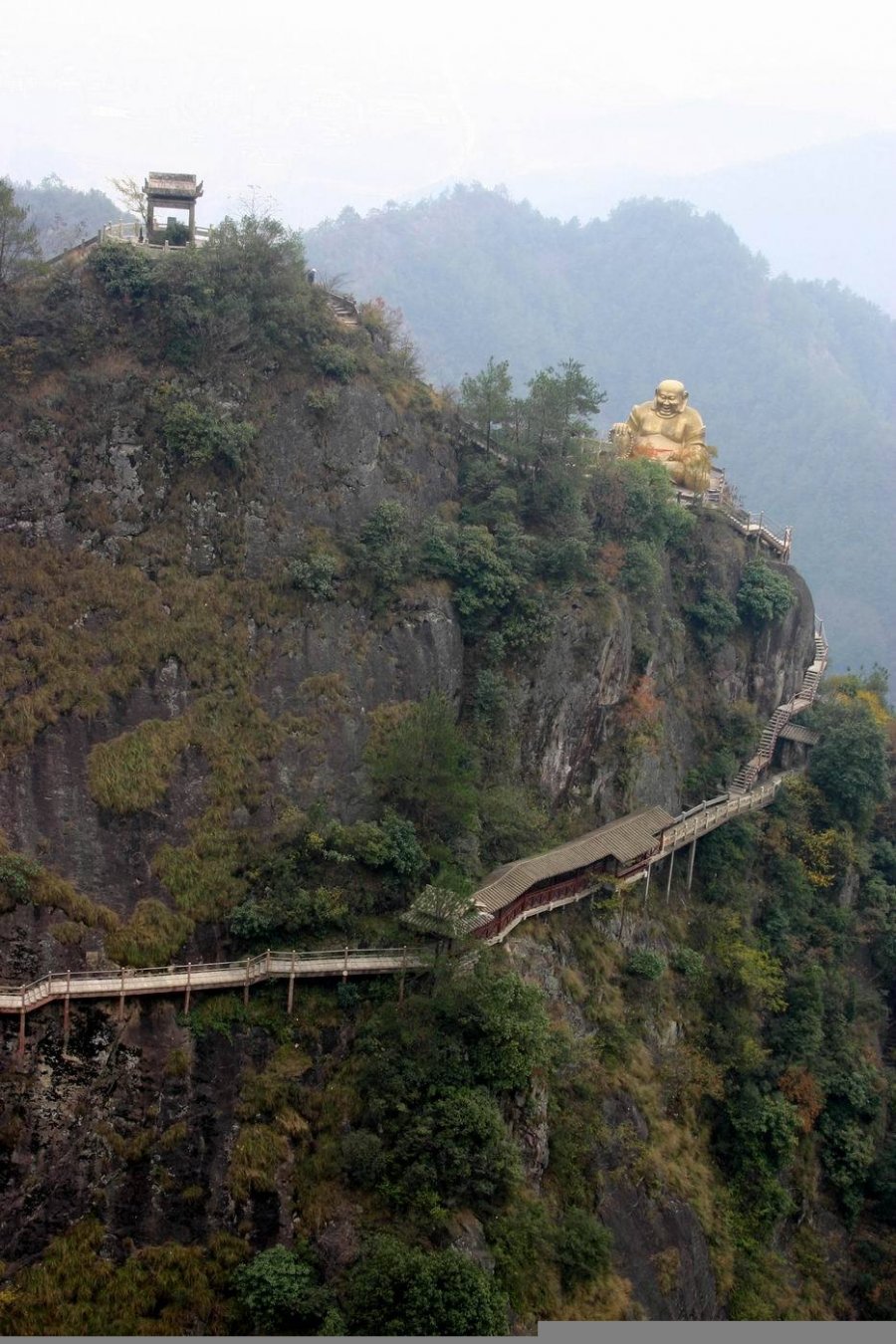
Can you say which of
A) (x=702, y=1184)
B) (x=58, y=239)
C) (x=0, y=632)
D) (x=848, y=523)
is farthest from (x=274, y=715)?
(x=848, y=523)

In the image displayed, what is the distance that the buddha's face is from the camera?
47.9 metres

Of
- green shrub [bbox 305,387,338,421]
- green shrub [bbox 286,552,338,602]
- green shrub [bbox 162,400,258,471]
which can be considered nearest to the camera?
green shrub [bbox 162,400,258,471]

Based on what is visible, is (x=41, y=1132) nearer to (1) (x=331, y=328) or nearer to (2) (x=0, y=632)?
(2) (x=0, y=632)

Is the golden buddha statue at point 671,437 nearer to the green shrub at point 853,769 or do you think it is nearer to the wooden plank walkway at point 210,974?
Answer: the green shrub at point 853,769

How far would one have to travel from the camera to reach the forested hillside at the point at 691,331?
94750 mm

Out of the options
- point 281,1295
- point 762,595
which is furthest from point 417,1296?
point 762,595

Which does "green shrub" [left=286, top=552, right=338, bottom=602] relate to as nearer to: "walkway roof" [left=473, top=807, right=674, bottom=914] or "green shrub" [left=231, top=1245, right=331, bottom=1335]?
"walkway roof" [left=473, top=807, right=674, bottom=914]

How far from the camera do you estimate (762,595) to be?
147ft

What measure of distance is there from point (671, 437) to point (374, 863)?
75.7 ft

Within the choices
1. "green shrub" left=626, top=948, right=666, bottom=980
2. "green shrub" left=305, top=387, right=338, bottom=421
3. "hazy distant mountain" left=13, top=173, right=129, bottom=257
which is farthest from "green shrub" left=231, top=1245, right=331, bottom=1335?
"hazy distant mountain" left=13, top=173, right=129, bottom=257

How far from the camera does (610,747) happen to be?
1505 inches

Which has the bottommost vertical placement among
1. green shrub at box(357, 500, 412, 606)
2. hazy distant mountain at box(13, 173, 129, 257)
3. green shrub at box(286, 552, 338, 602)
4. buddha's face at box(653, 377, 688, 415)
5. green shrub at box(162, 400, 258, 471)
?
green shrub at box(286, 552, 338, 602)

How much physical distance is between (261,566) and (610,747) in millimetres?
10802

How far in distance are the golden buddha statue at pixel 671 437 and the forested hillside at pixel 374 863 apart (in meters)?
4.30
